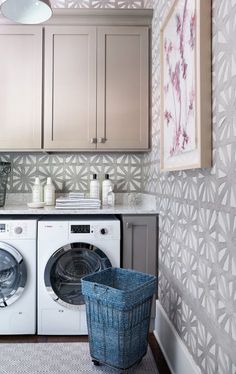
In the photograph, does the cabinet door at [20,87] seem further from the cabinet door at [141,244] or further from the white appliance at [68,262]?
the cabinet door at [141,244]

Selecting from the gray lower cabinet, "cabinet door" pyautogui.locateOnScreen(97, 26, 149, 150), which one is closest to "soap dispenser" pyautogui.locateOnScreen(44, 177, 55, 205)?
"cabinet door" pyautogui.locateOnScreen(97, 26, 149, 150)

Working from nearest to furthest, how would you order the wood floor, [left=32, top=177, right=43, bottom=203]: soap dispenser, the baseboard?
the baseboard
the wood floor
[left=32, top=177, right=43, bottom=203]: soap dispenser

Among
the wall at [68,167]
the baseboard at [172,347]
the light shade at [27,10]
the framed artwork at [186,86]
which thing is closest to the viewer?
the framed artwork at [186,86]

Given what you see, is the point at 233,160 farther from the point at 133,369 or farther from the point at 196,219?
the point at 133,369

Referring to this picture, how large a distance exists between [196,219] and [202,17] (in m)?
0.84

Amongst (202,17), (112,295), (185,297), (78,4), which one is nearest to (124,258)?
(112,295)

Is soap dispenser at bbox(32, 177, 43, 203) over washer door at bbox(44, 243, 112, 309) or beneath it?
over

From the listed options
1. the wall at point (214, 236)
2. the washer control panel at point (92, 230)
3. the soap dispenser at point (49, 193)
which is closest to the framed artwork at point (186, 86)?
the wall at point (214, 236)

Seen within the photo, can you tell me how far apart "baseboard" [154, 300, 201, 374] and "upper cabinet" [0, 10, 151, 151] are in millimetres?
1320

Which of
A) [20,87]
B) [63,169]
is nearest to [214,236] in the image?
[63,169]

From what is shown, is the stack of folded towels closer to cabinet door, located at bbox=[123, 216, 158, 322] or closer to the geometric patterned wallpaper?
cabinet door, located at bbox=[123, 216, 158, 322]

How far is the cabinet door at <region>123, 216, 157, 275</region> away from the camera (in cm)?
218

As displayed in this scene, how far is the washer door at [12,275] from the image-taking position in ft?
6.91

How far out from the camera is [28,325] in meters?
2.14
